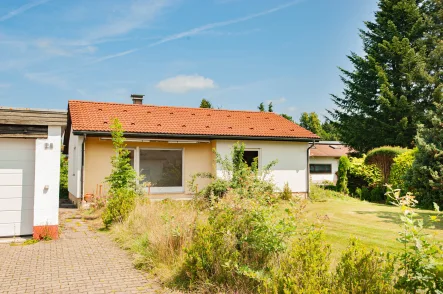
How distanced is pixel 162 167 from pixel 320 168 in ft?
73.1

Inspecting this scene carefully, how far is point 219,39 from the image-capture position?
56.2 ft

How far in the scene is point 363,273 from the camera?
4090 millimetres

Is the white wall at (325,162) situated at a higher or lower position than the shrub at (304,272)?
higher

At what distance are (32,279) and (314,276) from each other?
191 inches

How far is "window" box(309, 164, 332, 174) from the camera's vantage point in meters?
34.5

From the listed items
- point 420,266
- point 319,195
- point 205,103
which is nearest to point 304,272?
point 420,266

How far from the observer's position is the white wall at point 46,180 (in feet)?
28.3

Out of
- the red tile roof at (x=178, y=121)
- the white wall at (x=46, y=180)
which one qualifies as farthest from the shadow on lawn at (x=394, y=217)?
the white wall at (x=46, y=180)

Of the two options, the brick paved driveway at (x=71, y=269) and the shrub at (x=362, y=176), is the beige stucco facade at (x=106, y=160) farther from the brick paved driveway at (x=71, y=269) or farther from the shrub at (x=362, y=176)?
the shrub at (x=362, y=176)

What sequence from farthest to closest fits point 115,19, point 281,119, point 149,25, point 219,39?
1. point 281,119
2. point 219,39
3. point 149,25
4. point 115,19

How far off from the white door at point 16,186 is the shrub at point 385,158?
19444 millimetres

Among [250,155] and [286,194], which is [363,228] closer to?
[286,194]

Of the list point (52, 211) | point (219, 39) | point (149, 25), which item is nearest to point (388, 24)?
point (219, 39)

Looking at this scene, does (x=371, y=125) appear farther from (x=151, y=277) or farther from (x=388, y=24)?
(x=151, y=277)
